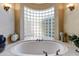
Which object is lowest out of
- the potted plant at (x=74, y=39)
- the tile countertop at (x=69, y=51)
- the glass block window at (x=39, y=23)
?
the tile countertop at (x=69, y=51)

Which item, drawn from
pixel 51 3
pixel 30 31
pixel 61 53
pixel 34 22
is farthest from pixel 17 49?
pixel 51 3

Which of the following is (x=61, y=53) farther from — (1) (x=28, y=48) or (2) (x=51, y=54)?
(1) (x=28, y=48)

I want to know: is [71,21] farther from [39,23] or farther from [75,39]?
[39,23]

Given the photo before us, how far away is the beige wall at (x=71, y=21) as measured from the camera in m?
1.44

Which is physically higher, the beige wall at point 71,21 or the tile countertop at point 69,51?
the beige wall at point 71,21

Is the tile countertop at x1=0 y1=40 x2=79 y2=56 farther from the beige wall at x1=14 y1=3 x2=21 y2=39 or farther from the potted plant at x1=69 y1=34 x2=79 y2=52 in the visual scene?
the beige wall at x1=14 y1=3 x2=21 y2=39

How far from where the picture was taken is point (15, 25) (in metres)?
1.45

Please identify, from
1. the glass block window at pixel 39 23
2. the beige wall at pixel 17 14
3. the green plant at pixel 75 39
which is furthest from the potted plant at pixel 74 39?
the beige wall at pixel 17 14

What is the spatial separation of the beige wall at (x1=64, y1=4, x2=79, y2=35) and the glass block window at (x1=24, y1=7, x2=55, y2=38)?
0.16 m

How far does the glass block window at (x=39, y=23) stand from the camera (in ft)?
4.79

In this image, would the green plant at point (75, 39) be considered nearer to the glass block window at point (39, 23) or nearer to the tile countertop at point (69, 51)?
the tile countertop at point (69, 51)

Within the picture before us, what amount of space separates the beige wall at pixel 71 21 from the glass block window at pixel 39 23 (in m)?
0.16

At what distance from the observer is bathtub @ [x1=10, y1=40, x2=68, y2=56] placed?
56.6 inches

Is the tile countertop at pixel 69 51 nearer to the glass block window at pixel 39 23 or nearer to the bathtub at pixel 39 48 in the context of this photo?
the bathtub at pixel 39 48
